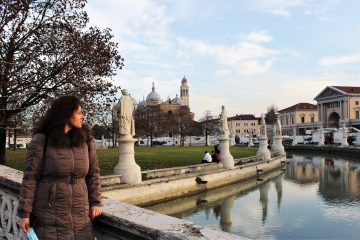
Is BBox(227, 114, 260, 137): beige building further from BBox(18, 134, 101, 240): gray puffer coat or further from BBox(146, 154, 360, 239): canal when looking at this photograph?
BBox(18, 134, 101, 240): gray puffer coat

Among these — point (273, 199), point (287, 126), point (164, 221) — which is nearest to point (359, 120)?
point (287, 126)

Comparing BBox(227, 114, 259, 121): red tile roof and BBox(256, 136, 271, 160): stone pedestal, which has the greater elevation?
BBox(227, 114, 259, 121): red tile roof

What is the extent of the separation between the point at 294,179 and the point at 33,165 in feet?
83.9

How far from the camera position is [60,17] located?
61.8 feet

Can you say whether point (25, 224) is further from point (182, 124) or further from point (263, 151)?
point (182, 124)

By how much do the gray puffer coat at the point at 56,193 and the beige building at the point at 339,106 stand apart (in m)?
118

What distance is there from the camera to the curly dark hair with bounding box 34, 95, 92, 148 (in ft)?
12.6

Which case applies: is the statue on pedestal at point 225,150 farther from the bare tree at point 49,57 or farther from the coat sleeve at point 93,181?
the coat sleeve at point 93,181

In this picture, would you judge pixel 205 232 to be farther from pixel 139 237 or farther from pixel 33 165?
pixel 33 165

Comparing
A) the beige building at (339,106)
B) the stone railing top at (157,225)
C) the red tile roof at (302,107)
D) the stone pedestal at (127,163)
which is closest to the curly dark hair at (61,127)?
the stone railing top at (157,225)

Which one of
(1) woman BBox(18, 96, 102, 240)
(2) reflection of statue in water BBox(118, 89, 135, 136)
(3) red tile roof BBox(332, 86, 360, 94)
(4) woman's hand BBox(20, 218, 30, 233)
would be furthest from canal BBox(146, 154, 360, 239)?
(3) red tile roof BBox(332, 86, 360, 94)

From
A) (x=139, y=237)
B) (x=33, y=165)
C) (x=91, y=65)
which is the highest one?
(x=91, y=65)

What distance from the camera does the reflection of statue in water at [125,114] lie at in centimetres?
1421

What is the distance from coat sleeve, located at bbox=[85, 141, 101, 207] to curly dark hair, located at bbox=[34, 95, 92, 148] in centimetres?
17
